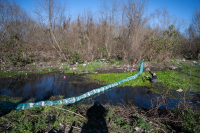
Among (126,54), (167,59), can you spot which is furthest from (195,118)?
(167,59)

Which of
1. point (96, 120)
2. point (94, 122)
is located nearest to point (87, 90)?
point (96, 120)

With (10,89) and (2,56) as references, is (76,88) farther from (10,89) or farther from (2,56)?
(2,56)

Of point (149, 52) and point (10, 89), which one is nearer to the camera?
point (10, 89)

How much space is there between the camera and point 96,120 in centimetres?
344

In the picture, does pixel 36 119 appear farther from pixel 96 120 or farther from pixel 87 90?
pixel 87 90

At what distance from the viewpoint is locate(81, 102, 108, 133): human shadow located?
304cm

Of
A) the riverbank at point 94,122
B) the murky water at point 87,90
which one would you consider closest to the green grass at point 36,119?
the riverbank at point 94,122

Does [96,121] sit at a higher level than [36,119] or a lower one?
lower

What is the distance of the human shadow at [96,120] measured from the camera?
120 inches

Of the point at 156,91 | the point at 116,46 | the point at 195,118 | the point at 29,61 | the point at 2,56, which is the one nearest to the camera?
the point at 195,118

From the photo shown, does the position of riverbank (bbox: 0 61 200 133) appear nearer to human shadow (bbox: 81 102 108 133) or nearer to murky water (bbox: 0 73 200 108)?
human shadow (bbox: 81 102 108 133)

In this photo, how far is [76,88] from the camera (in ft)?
20.6

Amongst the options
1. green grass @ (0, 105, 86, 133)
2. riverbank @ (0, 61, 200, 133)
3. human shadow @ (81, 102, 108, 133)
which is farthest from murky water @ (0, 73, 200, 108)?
green grass @ (0, 105, 86, 133)

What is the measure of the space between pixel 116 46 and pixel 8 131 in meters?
12.5
